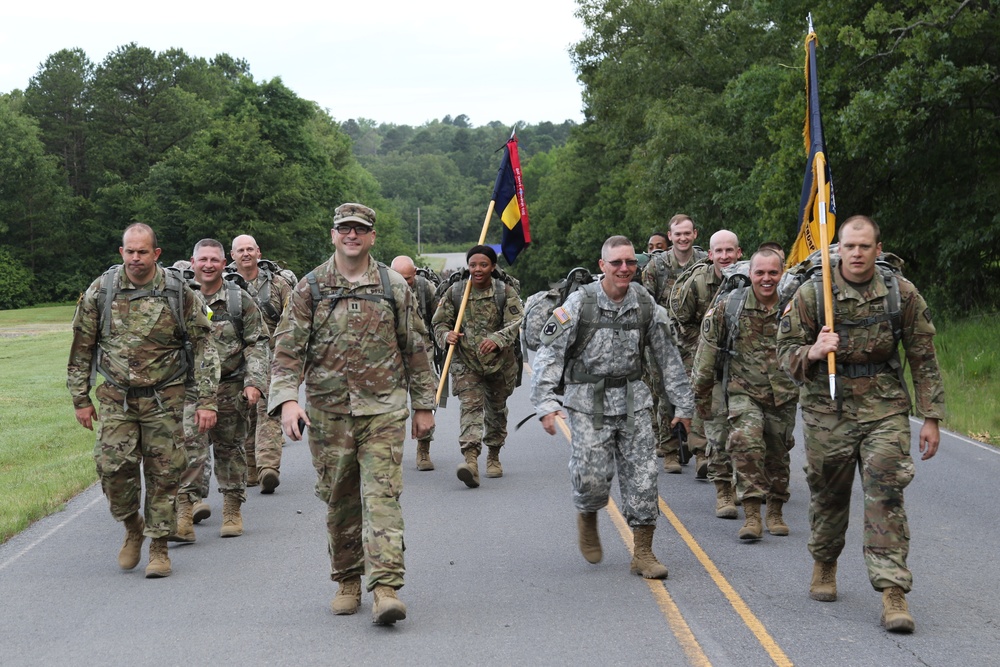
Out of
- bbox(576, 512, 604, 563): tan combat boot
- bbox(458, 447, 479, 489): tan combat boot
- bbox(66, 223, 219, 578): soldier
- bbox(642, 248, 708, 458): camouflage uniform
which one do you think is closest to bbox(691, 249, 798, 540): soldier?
bbox(576, 512, 604, 563): tan combat boot

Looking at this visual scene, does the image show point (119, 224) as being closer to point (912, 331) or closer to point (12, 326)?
point (12, 326)

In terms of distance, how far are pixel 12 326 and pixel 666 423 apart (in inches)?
2001

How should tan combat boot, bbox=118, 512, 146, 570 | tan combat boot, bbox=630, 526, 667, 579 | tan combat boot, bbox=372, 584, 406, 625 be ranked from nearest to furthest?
tan combat boot, bbox=372, 584, 406, 625 → tan combat boot, bbox=630, 526, 667, 579 → tan combat boot, bbox=118, 512, 146, 570

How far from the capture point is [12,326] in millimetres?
57656

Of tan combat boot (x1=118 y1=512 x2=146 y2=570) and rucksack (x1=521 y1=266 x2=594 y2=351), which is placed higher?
rucksack (x1=521 y1=266 x2=594 y2=351)

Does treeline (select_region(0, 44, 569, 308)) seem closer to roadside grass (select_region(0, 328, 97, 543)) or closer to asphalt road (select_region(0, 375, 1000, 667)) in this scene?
roadside grass (select_region(0, 328, 97, 543))

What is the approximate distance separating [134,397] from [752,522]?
4.48 metres

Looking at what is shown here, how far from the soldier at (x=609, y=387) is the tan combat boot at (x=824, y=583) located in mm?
1123

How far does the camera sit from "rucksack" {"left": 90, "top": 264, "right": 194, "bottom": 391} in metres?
8.62

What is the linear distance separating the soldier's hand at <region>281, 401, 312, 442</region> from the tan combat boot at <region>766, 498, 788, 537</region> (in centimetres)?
399

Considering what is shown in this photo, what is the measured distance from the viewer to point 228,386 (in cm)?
1077

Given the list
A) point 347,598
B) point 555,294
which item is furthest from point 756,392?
point 347,598

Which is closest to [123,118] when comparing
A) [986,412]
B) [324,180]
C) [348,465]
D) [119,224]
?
[119,224]

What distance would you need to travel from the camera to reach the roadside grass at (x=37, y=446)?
1159cm
